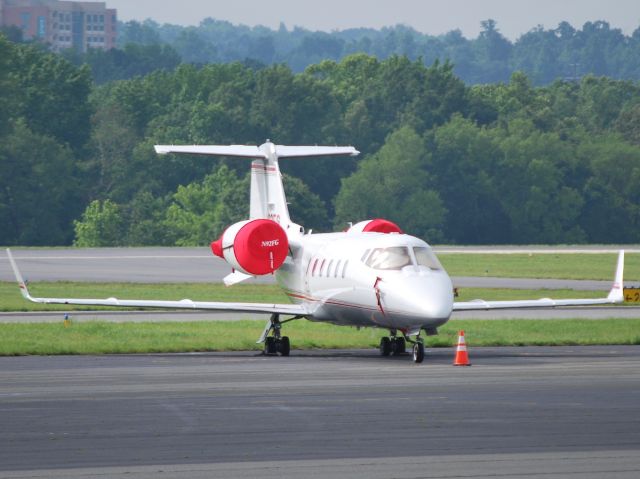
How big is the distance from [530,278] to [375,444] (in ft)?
154

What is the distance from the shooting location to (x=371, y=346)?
33219mm

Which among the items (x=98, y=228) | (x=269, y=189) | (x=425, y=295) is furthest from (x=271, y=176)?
(x=98, y=228)

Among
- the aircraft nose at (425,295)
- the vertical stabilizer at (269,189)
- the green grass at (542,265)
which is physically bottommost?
the green grass at (542,265)

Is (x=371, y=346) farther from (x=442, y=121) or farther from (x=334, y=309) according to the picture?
(x=442, y=121)

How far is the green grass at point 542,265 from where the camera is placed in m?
66.2

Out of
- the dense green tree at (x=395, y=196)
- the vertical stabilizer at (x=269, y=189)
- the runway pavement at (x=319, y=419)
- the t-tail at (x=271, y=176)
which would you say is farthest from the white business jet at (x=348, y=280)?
the dense green tree at (x=395, y=196)

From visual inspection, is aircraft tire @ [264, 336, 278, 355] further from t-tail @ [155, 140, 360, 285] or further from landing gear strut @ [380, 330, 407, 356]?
landing gear strut @ [380, 330, 407, 356]

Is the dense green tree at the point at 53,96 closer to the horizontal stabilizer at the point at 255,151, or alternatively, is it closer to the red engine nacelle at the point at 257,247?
the horizontal stabilizer at the point at 255,151

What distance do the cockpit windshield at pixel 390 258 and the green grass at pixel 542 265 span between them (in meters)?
32.4

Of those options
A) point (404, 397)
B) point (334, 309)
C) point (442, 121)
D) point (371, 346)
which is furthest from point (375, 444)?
point (442, 121)

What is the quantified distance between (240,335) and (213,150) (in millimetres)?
4293

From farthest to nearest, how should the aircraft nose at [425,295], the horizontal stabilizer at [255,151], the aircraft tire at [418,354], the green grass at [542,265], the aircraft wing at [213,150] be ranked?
the green grass at [542,265] < the horizontal stabilizer at [255,151] < the aircraft wing at [213,150] < the aircraft tire at [418,354] < the aircraft nose at [425,295]

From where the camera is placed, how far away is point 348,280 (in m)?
30.1

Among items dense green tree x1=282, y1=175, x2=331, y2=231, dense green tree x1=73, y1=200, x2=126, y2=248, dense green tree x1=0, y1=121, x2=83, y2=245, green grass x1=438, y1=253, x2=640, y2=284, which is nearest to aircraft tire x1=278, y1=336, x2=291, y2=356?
green grass x1=438, y1=253, x2=640, y2=284
